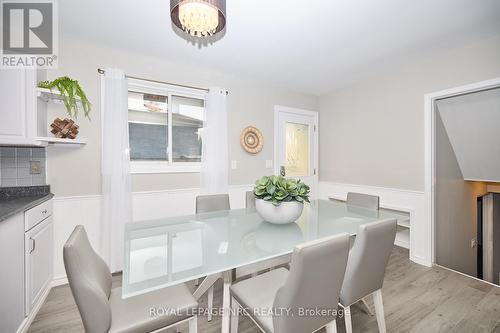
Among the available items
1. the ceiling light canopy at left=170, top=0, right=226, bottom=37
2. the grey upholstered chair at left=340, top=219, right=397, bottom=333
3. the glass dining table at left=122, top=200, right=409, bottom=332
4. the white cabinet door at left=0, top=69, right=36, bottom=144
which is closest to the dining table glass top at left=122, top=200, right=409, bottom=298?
the glass dining table at left=122, top=200, right=409, bottom=332

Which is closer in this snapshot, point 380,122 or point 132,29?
point 132,29

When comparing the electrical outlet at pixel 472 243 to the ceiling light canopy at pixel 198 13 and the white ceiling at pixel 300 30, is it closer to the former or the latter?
the white ceiling at pixel 300 30

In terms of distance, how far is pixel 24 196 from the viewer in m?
2.08

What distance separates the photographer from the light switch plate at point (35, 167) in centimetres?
A: 213

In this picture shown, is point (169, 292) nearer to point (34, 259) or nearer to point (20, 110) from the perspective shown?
point (34, 259)

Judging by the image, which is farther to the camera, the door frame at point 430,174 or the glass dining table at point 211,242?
the door frame at point 430,174

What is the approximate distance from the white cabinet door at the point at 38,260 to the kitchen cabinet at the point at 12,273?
85 millimetres

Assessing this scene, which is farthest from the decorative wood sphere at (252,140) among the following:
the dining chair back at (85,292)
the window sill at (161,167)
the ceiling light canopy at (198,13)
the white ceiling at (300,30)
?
the dining chair back at (85,292)

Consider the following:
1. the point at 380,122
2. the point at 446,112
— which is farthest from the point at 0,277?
the point at 446,112

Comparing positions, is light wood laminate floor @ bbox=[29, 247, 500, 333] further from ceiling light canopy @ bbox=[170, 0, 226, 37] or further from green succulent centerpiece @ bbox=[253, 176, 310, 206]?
ceiling light canopy @ bbox=[170, 0, 226, 37]

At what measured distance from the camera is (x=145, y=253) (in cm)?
123

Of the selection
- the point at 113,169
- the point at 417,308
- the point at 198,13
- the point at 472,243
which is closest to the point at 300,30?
the point at 198,13

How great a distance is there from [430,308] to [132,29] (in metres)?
3.70

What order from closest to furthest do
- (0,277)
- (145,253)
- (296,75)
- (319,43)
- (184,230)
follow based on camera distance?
1. (145,253)
2. (0,277)
3. (184,230)
4. (319,43)
5. (296,75)
